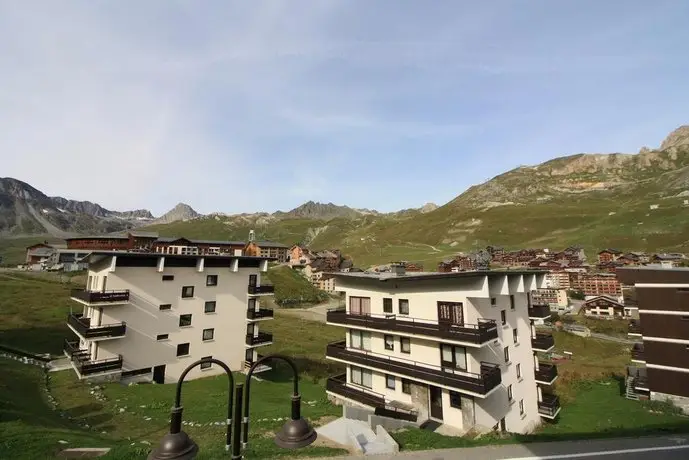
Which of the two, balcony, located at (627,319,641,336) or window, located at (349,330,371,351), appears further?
balcony, located at (627,319,641,336)

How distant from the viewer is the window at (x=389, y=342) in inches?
1133

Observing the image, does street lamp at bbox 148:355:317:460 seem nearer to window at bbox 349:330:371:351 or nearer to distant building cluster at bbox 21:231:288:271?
window at bbox 349:330:371:351

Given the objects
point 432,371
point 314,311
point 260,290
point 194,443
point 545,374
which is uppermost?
point 260,290

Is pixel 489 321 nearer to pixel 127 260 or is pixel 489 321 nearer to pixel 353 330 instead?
pixel 353 330

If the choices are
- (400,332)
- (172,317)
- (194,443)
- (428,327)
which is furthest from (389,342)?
(194,443)

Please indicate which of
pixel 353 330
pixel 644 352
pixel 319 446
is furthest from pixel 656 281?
pixel 319 446

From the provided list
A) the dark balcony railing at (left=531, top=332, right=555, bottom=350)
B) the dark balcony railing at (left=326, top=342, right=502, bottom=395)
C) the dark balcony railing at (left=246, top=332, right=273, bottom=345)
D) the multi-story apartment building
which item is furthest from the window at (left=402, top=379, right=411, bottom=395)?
the multi-story apartment building

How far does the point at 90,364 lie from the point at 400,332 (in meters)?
27.0

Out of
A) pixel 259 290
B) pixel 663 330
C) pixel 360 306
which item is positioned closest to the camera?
pixel 360 306

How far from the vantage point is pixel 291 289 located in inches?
4609

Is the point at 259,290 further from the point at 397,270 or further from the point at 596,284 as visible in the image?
the point at 596,284

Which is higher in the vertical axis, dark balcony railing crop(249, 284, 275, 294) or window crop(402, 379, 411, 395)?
dark balcony railing crop(249, 284, 275, 294)

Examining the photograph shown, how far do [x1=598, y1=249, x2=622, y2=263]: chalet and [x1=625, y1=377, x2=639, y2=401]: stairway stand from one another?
130m

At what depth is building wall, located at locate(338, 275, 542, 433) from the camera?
2411 centimetres
